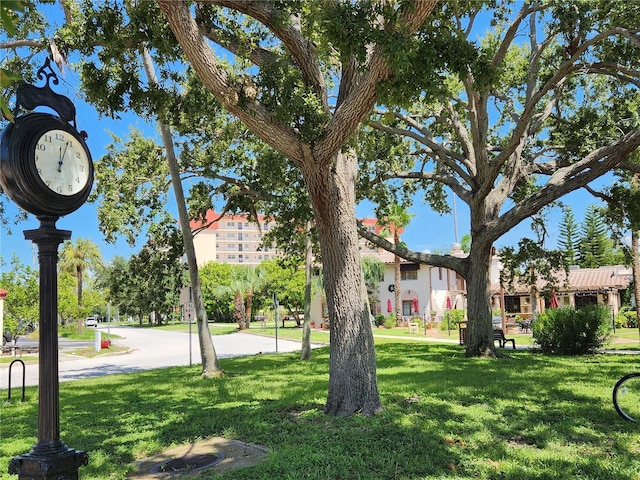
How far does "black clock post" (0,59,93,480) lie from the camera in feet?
12.7

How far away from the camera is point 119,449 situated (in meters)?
6.70

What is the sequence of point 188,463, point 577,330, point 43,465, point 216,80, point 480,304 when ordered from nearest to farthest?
→ point 43,465 → point 188,463 → point 216,80 → point 480,304 → point 577,330

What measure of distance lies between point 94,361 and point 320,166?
2083 centimetres

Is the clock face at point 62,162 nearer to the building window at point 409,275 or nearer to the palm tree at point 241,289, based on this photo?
the palm tree at point 241,289

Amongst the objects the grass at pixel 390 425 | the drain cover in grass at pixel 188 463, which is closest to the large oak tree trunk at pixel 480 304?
the grass at pixel 390 425

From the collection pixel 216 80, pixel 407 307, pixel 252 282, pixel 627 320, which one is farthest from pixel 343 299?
pixel 252 282

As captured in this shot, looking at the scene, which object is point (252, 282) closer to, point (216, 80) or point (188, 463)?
point (216, 80)

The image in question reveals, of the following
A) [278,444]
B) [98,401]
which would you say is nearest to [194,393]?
[98,401]

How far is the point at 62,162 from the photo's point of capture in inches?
166

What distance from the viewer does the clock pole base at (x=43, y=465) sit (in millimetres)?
3801

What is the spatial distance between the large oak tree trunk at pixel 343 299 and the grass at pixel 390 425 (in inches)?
16.4

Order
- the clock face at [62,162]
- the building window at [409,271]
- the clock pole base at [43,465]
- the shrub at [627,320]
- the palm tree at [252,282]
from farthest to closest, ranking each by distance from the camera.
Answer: the palm tree at [252,282], the building window at [409,271], the shrub at [627,320], the clock face at [62,162], the clock pole base at [43,465]

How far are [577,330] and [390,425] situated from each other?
12.5 metres

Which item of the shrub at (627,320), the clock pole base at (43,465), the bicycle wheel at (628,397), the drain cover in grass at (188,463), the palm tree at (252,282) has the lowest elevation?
the shrub at (627,320)
